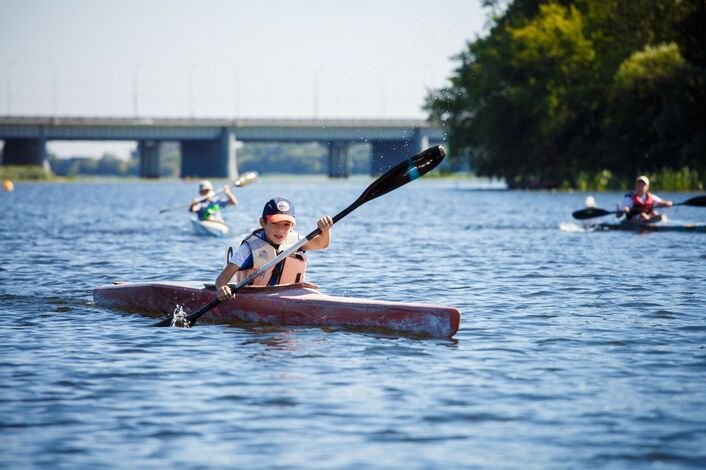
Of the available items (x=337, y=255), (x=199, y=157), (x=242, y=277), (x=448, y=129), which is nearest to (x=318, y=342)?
(x=242, y=277)

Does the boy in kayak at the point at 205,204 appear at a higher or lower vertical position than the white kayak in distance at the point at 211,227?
higher

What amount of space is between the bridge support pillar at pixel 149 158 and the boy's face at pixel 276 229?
12503 cm

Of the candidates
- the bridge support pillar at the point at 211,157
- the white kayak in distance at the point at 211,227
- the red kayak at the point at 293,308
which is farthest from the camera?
the bridge support pillar at the point at 211,157

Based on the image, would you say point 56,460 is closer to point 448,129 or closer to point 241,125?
point 448,129

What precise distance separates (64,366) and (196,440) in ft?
11.1

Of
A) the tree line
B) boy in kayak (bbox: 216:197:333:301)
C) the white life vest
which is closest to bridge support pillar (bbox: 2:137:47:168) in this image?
the tree line

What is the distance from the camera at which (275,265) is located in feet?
46.5

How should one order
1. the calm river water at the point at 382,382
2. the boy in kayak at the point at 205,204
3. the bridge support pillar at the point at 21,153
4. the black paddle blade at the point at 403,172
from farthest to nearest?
the bridge support pillar at the point at 21,153, the boy in kayak at the point at 205,204, the black paddle blade at the point at 403,172, the calm river water at the point at 382,382

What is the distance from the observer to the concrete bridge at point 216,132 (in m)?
121

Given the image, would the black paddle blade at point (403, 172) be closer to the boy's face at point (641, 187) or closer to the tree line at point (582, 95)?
the boy's face at point (641, 187)

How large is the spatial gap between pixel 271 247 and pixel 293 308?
750 mm

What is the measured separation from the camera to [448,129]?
285 ft

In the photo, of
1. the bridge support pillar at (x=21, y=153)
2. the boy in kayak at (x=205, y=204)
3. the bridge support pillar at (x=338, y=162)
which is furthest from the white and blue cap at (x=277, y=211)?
the bridge support pillar at (x=338, y=162)

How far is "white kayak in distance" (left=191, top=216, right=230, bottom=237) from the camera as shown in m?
33.2
